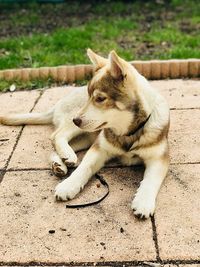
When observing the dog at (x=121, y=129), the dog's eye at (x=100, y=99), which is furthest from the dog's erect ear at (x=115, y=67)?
the dog's eye at (x=100, y=99)

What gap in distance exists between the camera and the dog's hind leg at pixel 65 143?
13.1 ft

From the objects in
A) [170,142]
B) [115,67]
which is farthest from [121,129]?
[170,142]

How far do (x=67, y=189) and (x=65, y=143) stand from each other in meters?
0.71

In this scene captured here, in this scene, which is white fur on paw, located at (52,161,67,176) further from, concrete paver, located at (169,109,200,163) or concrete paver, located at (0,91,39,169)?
concrete paver, located at (169,109,200,163)

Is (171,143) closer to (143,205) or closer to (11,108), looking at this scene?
(143,205)

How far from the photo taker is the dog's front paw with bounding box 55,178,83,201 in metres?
3.54

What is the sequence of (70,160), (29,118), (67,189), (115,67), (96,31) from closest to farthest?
(115,67) → (67,189) → (70,160) → (29,118) → (96,31)

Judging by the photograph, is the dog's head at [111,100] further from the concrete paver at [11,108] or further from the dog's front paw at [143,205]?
the concrete paver at [11,108]

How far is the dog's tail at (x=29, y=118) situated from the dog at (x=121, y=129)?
70 centimetres

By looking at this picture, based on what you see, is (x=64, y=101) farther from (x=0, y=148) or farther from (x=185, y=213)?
(x=185, y=213)

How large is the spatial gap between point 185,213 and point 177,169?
2.08 feet

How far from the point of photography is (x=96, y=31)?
7.53m

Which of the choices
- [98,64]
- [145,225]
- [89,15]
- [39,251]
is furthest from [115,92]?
[89,15]

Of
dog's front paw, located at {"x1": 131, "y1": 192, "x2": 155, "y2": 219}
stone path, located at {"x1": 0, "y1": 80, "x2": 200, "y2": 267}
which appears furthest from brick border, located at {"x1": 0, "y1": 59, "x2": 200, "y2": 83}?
dog's front paw, located at {"x1": 131, "y1": 192, "x2": 155, "y2": 219}
